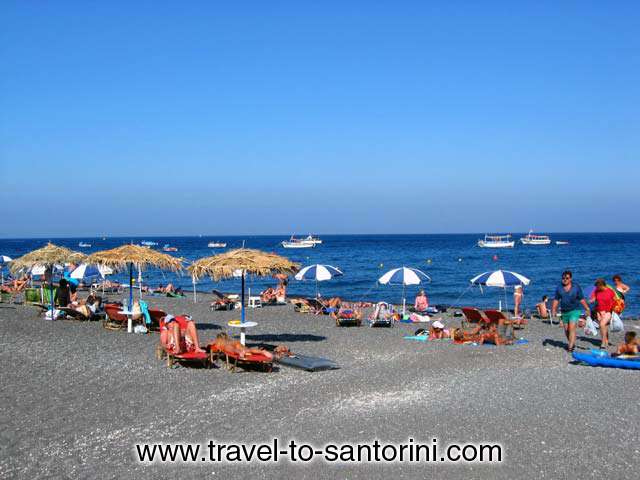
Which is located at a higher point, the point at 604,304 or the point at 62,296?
the point at 604,304

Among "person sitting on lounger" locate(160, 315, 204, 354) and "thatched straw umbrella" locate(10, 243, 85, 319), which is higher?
"thatched straw umbrella" locate(10, 243, 85, 319)

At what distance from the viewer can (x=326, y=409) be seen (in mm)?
8391

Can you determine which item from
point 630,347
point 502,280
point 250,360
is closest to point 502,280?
point 502,280

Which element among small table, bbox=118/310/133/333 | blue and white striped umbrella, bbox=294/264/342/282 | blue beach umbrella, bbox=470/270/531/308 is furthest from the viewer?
blue and white striped umbrella, bbox=294/264/342/282

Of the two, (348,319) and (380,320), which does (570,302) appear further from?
(348,319)

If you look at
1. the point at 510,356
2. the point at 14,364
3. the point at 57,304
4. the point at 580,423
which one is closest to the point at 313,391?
the point at 580,423

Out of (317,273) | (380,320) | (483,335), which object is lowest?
(380,320)

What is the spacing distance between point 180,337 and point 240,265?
2.14 m

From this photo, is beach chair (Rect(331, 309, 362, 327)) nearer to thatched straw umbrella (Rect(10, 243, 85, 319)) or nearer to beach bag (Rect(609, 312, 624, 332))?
beach bag (Rect(609, 312, 624, 332))

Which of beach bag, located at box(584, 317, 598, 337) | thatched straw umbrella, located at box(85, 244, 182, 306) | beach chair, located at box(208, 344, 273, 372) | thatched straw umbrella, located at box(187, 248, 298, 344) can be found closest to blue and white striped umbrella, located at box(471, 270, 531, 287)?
beach bag, located at box(584, 317, 598, 337)

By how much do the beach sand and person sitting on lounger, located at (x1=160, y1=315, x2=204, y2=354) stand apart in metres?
0.43

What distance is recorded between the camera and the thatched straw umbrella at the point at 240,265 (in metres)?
12.9

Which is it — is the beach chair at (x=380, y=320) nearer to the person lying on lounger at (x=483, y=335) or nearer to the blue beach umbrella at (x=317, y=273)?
the blue beach umbrella at (x=317, y=273)

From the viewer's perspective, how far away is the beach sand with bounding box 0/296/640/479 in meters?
6.43
